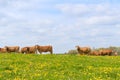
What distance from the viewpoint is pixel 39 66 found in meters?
27.2

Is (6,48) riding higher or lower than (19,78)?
higher

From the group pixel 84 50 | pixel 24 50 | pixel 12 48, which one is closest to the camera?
pixel 84 50

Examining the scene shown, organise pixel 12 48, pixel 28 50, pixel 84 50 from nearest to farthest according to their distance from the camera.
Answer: pixel 84 50
pixel 28 50
pixel 12 48

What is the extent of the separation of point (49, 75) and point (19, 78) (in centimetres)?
219

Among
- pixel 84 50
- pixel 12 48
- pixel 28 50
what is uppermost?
pixel 12 48

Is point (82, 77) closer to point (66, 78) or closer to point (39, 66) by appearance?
point (66, 78)

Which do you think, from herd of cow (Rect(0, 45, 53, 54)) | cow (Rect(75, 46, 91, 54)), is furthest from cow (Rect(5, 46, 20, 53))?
cow (Rect(75, 46, 91, 54))

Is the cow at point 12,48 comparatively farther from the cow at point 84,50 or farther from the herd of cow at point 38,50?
the cow at point 84,50

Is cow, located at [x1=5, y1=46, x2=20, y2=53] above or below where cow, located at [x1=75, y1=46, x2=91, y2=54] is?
above

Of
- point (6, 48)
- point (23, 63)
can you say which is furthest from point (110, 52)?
point (23, 63)

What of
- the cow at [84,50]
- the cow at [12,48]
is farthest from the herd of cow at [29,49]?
the cow at [84,50]

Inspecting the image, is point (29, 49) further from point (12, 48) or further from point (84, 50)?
point (84, 50)

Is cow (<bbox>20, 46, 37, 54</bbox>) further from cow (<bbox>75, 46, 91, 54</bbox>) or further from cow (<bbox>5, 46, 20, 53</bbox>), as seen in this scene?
cow (<bbox>75, 46, 91, 54</bbox>)

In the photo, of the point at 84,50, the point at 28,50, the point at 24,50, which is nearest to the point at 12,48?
the point at 24,50
